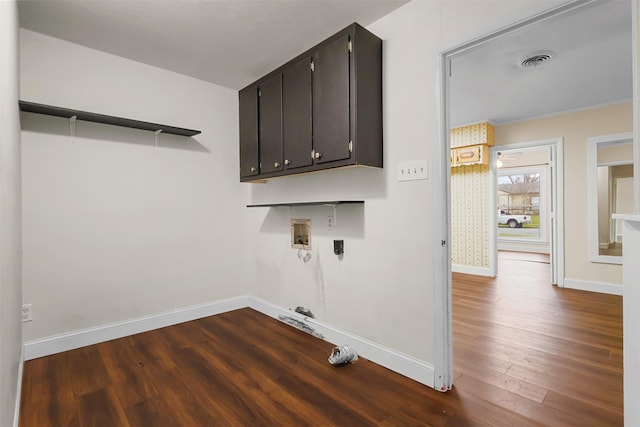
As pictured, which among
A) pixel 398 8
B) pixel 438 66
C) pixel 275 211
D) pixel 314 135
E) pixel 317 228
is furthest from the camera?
pixel 275 211

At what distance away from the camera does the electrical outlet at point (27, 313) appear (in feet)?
7.72

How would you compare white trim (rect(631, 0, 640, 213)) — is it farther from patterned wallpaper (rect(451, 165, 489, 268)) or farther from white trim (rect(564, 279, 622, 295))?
patterned wallpaper (rect(451, 165, 489, 268))

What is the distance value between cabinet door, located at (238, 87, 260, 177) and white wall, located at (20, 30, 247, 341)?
1.18ft

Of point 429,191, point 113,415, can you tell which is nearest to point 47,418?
point 113,415

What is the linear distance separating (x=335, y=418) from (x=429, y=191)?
1429mm

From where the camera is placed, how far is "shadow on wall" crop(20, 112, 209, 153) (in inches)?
95.7

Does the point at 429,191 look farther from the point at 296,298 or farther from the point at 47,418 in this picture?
the point at 47,418

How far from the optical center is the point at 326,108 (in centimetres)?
229

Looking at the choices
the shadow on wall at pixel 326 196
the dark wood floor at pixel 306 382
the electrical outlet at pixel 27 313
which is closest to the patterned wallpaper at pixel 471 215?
the dark wood floor at pixel 306 382

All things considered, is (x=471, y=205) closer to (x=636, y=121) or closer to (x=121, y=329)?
(x=636, y=121)

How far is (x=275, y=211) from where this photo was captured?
3.31 meters

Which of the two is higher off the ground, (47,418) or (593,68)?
(593,68)

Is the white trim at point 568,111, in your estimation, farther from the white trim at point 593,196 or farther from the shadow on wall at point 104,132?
the shadow on wall at point 104,132

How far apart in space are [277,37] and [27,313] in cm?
291
